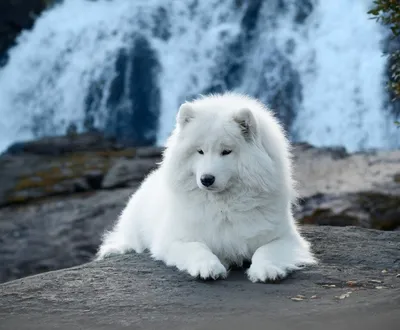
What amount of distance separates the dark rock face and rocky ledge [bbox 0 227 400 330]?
17.6 metres

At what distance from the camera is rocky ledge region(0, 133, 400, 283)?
Result: 41.6 ft

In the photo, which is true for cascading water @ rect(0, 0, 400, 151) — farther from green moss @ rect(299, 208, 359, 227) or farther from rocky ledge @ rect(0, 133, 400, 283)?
green moss @ rect(299, 208, 359, 227)

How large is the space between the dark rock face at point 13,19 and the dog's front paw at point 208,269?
18478 millimetres

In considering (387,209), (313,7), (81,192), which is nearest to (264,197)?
(387,209)

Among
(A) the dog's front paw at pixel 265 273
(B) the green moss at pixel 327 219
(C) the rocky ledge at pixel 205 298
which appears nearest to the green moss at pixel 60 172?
(B) the green moss at pixel 327 219

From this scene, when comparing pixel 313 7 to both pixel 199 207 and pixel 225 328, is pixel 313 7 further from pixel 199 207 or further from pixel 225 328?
pixel 225 328

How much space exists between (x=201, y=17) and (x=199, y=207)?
16.4m

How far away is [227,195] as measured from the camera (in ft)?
17.6

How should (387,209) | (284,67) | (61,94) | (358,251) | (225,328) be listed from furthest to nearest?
(61,94) → (284,67) → (387,209) → (358,251) → (225,328)

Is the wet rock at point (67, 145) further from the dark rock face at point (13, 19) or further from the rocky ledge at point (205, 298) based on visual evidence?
the rocky ledge at point (205, 298)

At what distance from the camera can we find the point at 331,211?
12.8 meters

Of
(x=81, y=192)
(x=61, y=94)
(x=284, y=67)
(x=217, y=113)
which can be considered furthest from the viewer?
(x=61, y=94)

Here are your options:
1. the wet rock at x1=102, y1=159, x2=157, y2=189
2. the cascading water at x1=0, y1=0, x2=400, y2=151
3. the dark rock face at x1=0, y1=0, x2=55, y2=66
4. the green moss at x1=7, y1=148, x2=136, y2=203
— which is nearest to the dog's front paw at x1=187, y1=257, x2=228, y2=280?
the wet rock at x1=102, y1=159, x2=157, y2=189

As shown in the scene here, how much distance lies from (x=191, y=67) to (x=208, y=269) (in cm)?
1565
